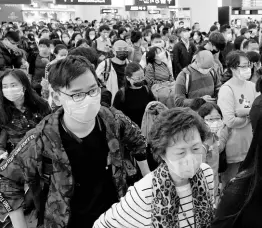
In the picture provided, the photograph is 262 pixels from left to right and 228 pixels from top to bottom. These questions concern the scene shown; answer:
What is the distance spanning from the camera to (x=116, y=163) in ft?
6.64

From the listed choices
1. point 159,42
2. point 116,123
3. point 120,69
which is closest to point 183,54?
point 159,42

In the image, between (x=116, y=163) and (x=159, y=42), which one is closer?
(x=116, y=163)

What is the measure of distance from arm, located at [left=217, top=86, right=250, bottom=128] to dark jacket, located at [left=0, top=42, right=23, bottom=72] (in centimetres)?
350

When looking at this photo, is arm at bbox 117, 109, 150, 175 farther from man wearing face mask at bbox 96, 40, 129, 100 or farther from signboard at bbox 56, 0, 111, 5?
signboard at bbox 56, 0, 111, 5

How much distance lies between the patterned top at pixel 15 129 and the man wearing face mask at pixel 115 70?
1752 millimetres

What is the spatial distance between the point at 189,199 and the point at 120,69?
11.8 feet

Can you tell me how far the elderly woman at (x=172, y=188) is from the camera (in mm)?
1605

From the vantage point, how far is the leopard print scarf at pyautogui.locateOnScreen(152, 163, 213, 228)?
5.26ft

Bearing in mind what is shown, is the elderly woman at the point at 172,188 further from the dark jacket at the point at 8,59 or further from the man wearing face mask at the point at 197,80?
the dark jacket at the point at 8,59

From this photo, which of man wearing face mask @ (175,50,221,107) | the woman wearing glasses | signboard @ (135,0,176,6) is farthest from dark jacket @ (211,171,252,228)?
signboard @ (135,0,176,6)

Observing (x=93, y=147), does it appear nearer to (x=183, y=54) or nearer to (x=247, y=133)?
(x=247, y=133)

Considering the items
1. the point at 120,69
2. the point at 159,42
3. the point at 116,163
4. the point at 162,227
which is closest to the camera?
the point at 162,227

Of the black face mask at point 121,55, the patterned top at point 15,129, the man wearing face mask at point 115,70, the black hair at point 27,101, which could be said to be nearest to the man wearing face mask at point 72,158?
the patterned top at point 15,129

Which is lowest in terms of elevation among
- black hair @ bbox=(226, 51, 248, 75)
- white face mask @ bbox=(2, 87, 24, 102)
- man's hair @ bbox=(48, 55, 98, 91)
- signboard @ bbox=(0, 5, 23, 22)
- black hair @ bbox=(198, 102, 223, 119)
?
black hair @ bbox=(198, 102, 223, 119)
